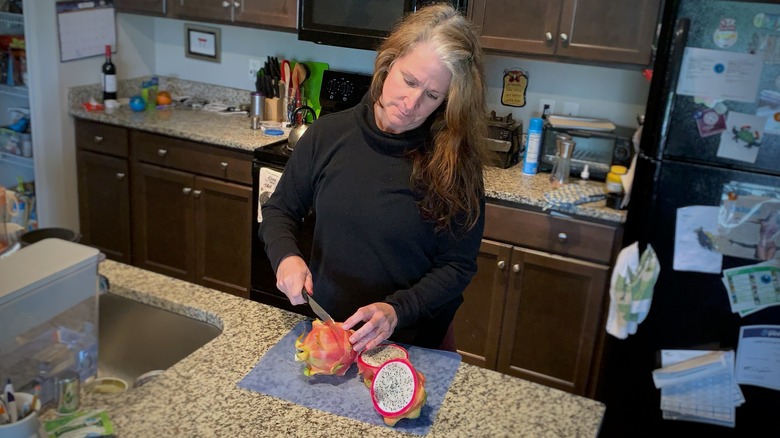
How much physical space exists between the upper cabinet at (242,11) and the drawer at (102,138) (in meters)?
0.62

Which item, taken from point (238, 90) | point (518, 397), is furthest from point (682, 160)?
point (238, 90)

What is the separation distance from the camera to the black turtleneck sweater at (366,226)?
145 cm

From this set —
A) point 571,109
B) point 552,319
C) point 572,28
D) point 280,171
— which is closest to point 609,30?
point 572,28

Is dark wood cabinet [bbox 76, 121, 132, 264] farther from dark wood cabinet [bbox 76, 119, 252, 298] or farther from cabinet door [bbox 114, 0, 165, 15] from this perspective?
cabinet door [bbox 114, 0, 165, 15]

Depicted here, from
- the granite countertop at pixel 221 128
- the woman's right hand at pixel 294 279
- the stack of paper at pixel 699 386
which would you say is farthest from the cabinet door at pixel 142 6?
the stack of paper at pixel 699 386

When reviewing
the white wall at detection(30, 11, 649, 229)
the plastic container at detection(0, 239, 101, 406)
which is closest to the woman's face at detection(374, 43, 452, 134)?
the plastic container at detection(0, 239, 101, 406)

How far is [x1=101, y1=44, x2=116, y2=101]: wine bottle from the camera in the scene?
3.34 m

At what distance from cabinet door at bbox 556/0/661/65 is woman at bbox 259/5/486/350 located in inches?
52.2

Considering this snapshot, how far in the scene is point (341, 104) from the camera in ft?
10.6

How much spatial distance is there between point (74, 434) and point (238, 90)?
2.73m

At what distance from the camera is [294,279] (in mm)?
1315

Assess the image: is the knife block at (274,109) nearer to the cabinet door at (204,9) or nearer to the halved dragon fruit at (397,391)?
the cabinet door at (204,9)

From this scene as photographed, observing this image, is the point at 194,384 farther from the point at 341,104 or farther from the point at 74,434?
the point at 341,104

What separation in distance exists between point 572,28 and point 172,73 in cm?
216
